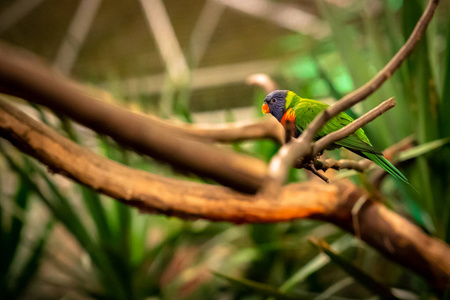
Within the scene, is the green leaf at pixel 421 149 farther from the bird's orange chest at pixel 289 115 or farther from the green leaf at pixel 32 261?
the green leaf at pixel 32 261

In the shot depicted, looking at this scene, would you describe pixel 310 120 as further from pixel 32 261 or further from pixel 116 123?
pixel 32 261

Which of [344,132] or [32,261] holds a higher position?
[32,261]

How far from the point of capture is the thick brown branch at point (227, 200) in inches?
13.4

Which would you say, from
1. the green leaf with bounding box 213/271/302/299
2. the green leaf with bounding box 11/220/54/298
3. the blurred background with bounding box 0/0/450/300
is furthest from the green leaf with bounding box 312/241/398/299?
the green leaf with bounding box 11/220/54/298

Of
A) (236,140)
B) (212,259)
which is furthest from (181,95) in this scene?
(212,259)

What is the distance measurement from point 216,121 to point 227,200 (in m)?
0.47

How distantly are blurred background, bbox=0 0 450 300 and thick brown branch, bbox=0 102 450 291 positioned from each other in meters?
0.03

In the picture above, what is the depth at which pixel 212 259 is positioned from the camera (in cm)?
106

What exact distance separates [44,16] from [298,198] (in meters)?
1.23

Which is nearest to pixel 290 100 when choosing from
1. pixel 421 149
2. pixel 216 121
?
pixel 421 149

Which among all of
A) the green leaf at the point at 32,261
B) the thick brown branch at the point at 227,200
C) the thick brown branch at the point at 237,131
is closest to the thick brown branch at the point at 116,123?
the thick brown branch at the point at 227,200

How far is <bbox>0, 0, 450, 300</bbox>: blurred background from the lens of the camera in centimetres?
48

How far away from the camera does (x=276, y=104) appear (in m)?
0.23

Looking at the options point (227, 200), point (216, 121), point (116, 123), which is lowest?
point (116, 123)
